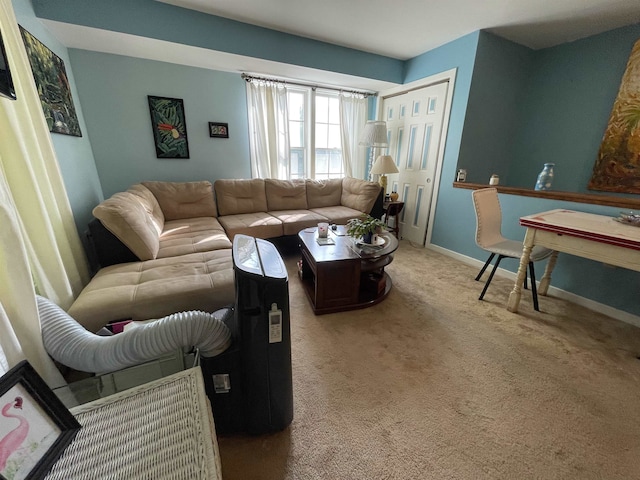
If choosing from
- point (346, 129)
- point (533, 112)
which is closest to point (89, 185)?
point (346, 129)

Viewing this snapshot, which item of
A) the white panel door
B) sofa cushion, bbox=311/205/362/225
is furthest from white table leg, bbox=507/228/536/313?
sofa cushion, bbox=311/205/362/225

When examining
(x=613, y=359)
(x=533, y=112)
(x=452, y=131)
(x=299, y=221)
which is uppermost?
(x=533, y=112)

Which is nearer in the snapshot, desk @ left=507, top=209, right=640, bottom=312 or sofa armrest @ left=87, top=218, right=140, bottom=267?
desk @ left=507, top=209, right=640, bottom=312

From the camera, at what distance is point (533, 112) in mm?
3107

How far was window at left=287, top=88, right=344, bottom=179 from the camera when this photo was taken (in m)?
3.68

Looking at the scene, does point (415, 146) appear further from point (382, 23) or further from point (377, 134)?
point (382, 23)

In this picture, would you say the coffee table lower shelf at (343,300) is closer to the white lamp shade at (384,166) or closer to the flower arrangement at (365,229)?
the flower arrangement at (365,229)

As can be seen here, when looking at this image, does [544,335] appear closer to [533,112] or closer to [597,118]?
[597,118]

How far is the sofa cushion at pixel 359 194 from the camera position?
3.40m

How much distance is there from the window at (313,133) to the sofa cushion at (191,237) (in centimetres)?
169

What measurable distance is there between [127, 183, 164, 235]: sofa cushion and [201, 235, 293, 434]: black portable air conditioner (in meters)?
1.83

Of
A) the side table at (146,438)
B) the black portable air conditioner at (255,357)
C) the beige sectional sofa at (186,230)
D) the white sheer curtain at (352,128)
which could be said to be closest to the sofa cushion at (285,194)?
the beige sectional sofa at (186,230)

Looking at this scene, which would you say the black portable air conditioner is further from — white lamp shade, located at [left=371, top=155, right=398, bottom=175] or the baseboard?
white lamp shade, located at [left=371, top=155, right=398, bottom=175]

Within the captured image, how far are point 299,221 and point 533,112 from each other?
3233mm
